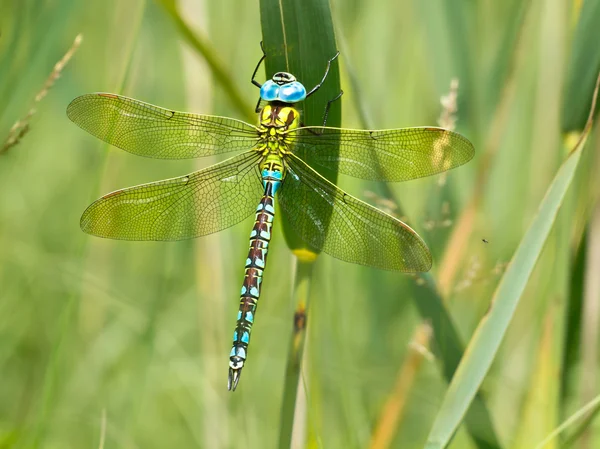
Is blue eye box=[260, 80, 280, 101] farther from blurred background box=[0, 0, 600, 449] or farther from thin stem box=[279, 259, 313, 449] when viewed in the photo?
thin stem box=[279, 259, 313, 449]

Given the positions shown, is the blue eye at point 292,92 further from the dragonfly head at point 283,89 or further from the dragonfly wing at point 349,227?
the dragonfly wing at point 349,227

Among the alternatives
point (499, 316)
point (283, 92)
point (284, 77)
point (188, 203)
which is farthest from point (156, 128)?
point (499, 316)

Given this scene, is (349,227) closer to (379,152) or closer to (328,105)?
(379,152)

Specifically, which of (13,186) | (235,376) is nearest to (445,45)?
(235,376)

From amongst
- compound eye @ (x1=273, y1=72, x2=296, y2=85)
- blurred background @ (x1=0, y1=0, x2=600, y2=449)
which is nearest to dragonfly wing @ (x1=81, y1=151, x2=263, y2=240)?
blurred background @ (x1=0, y1=0, x2=600, y2=449)

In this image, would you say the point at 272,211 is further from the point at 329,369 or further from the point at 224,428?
the point at 224,428

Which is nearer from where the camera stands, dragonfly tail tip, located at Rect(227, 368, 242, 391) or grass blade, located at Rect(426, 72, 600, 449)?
grass blade, located at Rect(426, 72, 600, 449)
